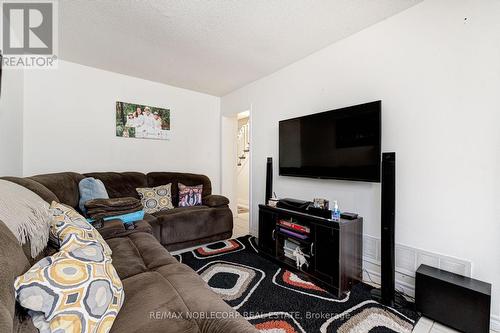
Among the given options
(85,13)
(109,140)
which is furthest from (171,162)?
(85,13)

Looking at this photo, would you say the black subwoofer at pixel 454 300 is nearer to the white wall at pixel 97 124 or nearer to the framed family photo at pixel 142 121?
the white wall at pixel 97 124

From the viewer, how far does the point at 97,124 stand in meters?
3.05

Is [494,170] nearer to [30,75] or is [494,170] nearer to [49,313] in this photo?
[49,313]

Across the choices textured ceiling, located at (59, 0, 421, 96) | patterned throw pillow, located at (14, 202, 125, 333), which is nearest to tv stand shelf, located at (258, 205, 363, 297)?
patterned throw pillow, located at (14, 202, 125, 333)

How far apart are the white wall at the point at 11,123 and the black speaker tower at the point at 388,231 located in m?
3.28

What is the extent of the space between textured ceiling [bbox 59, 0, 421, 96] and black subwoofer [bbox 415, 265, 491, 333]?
2084 mm

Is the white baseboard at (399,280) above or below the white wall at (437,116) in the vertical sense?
below

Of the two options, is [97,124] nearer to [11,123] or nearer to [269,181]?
[11,123]

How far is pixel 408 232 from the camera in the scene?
1.82 metres

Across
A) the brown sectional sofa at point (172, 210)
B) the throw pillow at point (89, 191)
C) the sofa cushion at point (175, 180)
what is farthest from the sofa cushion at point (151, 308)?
the sofa cushion at point (175, 180)

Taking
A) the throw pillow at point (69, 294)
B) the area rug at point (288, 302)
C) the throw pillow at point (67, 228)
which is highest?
the throw pillow at point (67, 228)

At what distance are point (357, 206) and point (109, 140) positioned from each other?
332 cm

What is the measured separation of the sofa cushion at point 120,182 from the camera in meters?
2.74

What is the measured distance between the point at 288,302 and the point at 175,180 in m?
2.31
